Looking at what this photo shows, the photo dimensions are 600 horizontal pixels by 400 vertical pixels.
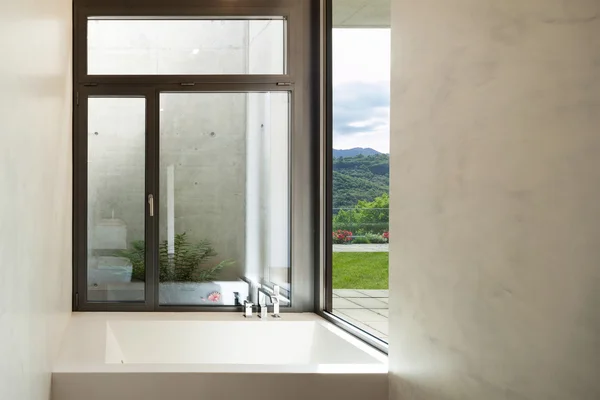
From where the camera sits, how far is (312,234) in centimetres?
320

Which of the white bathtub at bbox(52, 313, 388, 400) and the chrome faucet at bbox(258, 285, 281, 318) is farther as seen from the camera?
the chrome faucet at bbox(258, 285, 281, 318)

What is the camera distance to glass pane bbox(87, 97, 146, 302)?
3145 mm

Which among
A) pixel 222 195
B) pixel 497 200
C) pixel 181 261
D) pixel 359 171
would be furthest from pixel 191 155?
pixel 497 200

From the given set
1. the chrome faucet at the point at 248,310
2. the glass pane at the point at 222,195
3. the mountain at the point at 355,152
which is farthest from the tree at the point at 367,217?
the chrome faucet at the point at 248,310

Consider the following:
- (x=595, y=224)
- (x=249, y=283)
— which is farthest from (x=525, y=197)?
(x=249, y=283)

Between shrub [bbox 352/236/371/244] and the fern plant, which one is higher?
shrub [bbox 352/236/371/244]

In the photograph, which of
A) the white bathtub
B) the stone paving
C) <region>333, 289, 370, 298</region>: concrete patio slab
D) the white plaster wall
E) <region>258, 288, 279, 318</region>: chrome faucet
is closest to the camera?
the white plaster wall

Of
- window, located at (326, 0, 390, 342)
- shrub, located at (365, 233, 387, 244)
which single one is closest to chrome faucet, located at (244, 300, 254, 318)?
window, located at (326, 0, 390, 342)

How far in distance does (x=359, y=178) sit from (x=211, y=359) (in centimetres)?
122

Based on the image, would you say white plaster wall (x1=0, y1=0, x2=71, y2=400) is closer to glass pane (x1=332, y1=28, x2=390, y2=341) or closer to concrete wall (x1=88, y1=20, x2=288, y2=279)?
concrete wall (x1=88, y1=20, x2=288, y2=279)

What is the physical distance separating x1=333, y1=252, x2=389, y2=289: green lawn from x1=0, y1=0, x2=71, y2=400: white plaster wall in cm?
135

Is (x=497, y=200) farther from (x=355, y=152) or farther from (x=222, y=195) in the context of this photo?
(x=222, y=195)

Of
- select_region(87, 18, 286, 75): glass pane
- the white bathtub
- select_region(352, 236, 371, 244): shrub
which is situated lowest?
the white bathtub

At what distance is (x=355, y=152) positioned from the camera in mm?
2783
